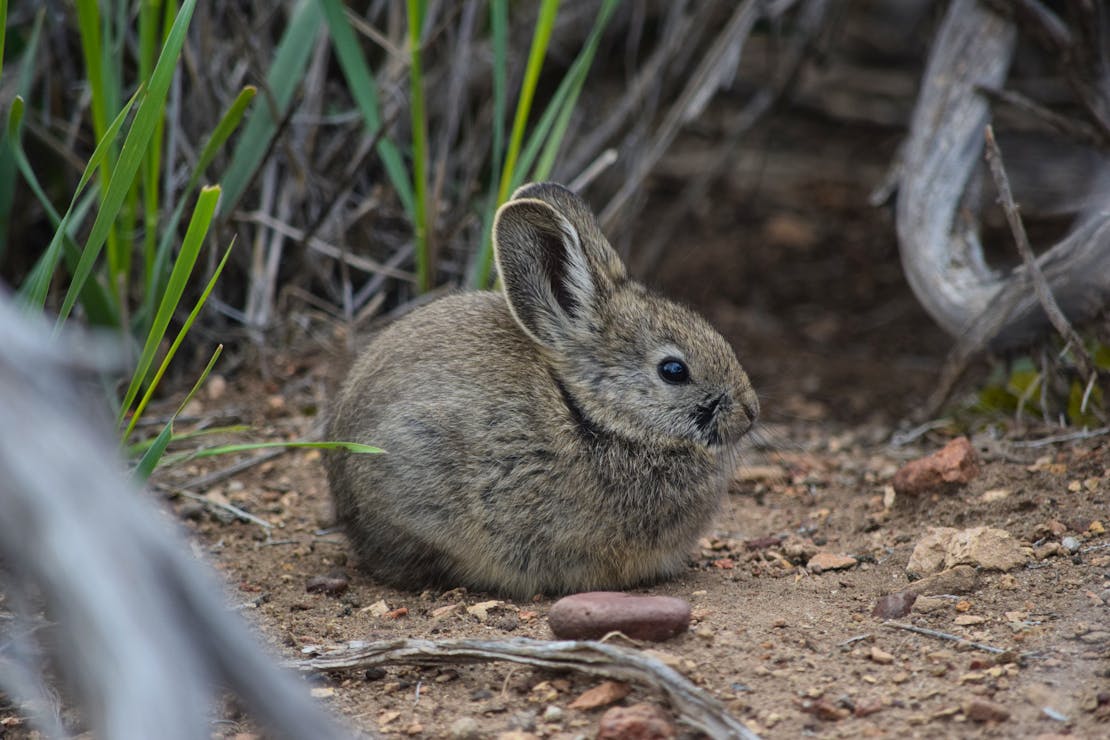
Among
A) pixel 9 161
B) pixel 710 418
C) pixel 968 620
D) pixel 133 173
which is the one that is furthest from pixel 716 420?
pixel 9 161

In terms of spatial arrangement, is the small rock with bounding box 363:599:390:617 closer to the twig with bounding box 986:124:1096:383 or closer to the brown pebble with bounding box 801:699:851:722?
the brown pebble with bounding box 801:699:851:722

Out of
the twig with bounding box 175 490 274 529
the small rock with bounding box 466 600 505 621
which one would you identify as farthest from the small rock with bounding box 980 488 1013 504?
the twig with bounding box 175 490 274 529

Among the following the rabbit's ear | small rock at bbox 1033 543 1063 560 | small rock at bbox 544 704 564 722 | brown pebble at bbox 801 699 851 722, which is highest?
the rabbit's ear

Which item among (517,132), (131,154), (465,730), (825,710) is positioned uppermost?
(517,132)

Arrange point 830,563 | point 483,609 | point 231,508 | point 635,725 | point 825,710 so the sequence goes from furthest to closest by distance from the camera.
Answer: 1. point 231,508
2. point 830,563
3. point 483,609
4. point 825,710
5. point 635,725

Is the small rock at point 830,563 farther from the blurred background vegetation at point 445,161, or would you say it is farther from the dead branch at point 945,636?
the blurred background vegetation at point 445,161

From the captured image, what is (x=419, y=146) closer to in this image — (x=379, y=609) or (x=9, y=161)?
(x=9, y=161)

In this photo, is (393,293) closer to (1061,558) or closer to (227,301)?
(227,301)
